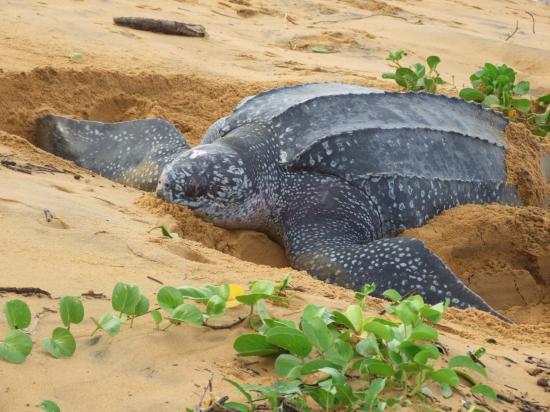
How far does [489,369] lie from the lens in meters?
1.57

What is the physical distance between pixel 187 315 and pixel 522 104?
3186 mm

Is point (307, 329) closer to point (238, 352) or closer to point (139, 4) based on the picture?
point (238, 352)

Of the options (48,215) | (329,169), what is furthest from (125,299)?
(329,169)

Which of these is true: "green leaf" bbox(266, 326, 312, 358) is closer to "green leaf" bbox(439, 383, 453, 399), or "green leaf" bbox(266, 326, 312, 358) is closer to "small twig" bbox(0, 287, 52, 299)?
Result: "green leaf" bbox(439, 383, 453, 399)

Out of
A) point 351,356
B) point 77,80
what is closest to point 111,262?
point 351,356

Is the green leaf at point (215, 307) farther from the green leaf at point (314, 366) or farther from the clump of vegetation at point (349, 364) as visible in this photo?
the green leaf at point (314, 366)

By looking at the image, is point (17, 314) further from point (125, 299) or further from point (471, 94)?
point (471, 94)

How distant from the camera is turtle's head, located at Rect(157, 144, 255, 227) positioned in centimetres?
Answer: 288

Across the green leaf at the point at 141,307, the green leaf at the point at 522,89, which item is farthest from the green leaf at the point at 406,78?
the green leaf at the point at 141,307

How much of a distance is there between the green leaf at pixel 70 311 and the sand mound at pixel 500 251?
6.03ft

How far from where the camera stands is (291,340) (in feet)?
4.37

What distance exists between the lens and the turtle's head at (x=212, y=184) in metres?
2.88

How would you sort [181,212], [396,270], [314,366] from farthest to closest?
[181,212] < [396,270] < [314,366]

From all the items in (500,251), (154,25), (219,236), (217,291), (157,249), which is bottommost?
(219,236)
